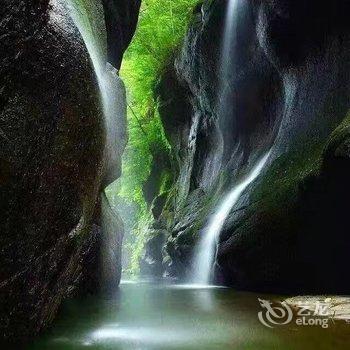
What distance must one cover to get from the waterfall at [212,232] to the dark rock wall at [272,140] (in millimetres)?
513

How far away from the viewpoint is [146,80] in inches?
768

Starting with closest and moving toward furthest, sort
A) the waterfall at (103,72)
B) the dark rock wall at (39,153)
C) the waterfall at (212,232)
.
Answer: the dark rock wall at (39,153) → the waterfall at (103,72) → the waterfall at (212,232)

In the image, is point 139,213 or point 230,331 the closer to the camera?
point 230,331

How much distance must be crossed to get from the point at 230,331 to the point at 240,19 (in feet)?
33.2

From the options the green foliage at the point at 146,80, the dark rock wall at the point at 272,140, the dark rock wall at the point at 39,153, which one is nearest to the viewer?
the dark rock wall at the point at 39,153

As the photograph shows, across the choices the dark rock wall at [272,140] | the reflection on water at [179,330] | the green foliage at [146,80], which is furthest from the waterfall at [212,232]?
the green foliage at [146,80]

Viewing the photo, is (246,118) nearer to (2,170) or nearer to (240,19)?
(240,19)

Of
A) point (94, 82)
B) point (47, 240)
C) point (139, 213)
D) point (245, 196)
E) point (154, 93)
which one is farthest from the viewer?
point (139, 213)

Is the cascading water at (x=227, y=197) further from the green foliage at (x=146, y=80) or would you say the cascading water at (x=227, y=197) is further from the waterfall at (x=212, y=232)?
the green foliage at (x=146, y=80)

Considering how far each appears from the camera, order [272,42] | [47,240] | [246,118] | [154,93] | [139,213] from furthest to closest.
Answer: [139,213], [154,93], [246,118], [272,42], [47,240]

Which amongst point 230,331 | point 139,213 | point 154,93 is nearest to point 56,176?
point 230,331

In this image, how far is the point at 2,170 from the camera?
134 inches

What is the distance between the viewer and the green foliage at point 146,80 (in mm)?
17188

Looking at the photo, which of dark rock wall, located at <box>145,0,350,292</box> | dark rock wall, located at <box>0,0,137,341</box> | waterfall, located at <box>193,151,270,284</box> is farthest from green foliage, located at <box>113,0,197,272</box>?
dark rock wall, located at <box>0,0,137,341</box>
